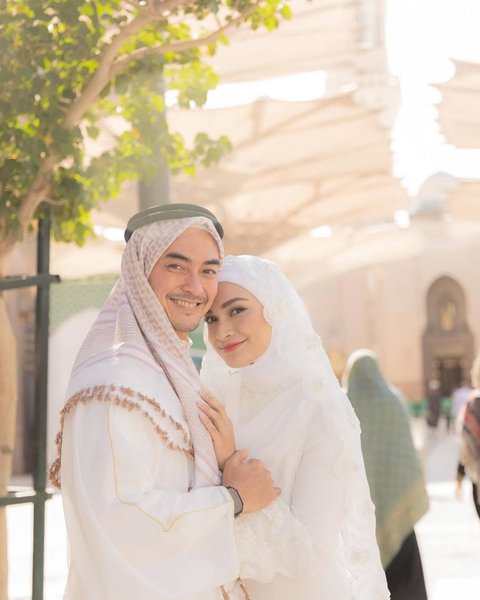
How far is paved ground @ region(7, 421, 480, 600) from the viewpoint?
649 cm

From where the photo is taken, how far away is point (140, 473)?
2.01 meters

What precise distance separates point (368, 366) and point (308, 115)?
12323 millimetres

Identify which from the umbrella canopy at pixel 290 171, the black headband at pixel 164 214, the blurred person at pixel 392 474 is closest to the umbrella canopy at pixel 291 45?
the umbrella canopy at pixel 290 171

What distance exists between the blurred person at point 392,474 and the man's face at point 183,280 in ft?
9.80

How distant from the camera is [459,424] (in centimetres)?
645

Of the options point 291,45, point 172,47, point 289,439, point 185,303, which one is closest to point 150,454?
point 185,303

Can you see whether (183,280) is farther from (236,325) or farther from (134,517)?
(134,517)

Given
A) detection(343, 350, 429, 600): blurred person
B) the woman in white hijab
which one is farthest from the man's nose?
detection(343, 350, 429, 600): blurred person

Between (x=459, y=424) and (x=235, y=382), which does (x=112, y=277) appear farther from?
(x=459, y=424)

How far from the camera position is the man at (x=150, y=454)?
6.53 feet

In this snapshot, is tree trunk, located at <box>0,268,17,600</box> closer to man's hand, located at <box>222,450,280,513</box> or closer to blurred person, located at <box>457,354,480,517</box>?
man's hand, located at <box>222,450,280,513</box>

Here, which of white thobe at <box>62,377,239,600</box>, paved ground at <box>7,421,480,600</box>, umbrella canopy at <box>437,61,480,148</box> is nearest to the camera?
white thobe at <box>62,377,239,600</box>

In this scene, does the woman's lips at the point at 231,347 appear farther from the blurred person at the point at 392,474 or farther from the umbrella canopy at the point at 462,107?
the umbrella canopy at the point at 462,107

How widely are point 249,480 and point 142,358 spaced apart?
1.14 ft
